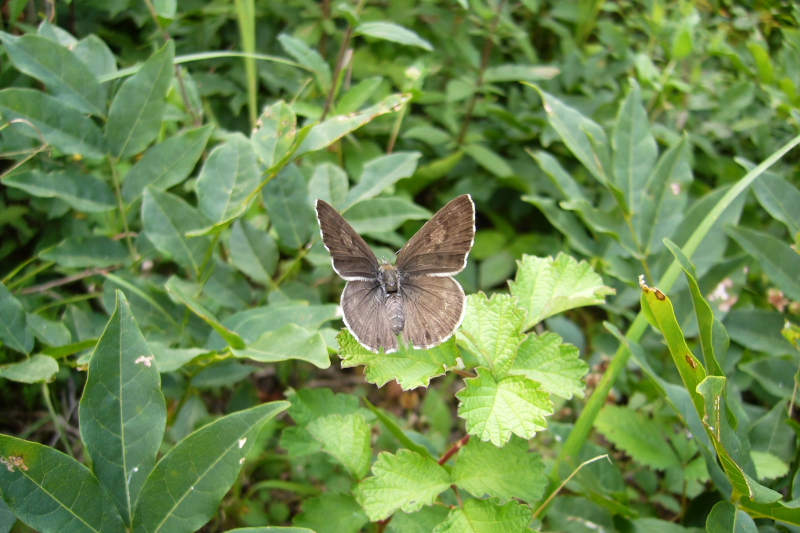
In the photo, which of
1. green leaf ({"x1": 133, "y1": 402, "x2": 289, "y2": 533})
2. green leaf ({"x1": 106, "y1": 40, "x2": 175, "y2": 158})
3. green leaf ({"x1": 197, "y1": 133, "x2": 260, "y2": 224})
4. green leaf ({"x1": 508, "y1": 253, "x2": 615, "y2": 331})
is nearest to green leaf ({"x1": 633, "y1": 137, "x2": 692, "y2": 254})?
green leaf ({"x1": 508, "y1": 253, "x2": 615, "y2": 331})

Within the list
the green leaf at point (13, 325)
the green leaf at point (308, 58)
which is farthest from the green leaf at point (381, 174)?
the green leaf at point (13, 325)

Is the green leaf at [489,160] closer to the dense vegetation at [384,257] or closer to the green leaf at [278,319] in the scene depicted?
the dense vegetation at [384,257]

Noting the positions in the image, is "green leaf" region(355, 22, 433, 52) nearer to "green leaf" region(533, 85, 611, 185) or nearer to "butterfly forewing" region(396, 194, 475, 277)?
"green leaf" region(533, 85, 611, 185)

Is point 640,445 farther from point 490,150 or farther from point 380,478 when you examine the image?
point 490,150

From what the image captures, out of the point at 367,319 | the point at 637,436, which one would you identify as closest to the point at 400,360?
the point at 367,319

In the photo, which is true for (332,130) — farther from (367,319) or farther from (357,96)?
(367,319)

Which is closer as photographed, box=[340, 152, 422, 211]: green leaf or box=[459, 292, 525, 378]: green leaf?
box=[459, 292, 525, 378]: green leaf
